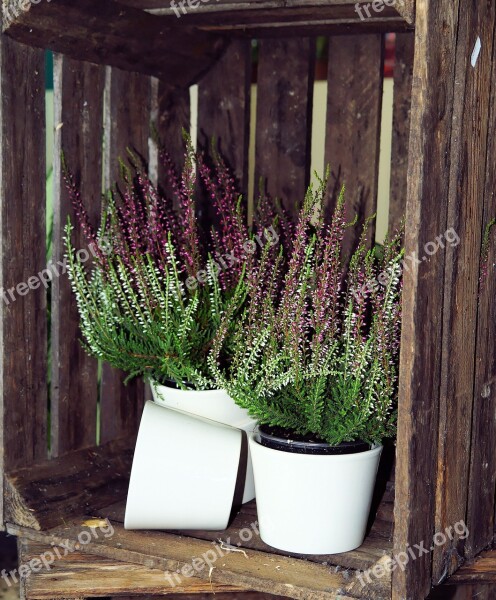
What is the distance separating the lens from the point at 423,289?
1.61m

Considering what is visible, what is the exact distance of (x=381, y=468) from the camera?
2.35 metres

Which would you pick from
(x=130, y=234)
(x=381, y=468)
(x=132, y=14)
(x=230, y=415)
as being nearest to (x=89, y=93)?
(x=132, y=14)

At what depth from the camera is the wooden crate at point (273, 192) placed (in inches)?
64.9

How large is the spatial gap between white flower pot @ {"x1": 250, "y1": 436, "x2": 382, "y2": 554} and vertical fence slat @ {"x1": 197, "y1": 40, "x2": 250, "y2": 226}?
93cm

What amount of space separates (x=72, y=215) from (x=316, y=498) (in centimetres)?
97

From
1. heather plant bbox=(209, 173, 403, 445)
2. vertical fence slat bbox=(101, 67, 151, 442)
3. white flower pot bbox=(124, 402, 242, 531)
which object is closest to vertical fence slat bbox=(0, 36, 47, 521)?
vertical fence slat bbox=(101, 67, 151, 442)

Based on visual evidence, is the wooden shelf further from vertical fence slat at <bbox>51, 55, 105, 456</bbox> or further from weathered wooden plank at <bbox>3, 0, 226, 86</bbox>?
weathered wooden plank at <bbox>3, 0, 226, 86</bbox>

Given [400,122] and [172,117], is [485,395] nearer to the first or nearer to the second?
[400,122]

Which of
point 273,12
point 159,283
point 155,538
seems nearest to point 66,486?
point 155,538

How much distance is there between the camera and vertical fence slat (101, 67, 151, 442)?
7.71ft

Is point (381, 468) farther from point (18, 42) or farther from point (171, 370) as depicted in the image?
point (18, 42)

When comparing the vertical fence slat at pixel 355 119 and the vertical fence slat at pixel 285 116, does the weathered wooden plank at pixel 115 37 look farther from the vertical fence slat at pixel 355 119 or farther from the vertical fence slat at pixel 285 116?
the vertical fence slat at pixel 355 119

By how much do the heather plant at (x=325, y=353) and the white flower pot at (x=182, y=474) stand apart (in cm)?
12

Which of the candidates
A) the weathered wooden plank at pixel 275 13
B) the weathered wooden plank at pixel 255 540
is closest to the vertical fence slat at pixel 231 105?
the weathered wooden plank at pixel 275 13
